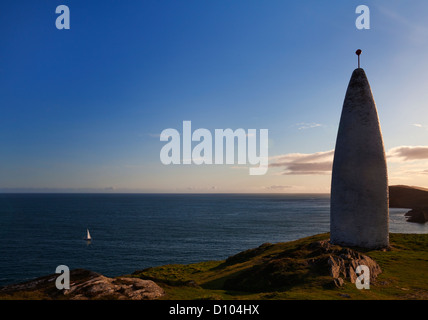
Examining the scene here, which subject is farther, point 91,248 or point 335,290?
point 91,248

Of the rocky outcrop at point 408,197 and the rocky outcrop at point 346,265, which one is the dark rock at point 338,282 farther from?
the rocky outcrop at point 408,197

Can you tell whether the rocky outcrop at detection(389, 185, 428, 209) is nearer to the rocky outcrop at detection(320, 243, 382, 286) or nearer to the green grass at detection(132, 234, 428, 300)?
the green grass at detection(132, 234, 428, 300)

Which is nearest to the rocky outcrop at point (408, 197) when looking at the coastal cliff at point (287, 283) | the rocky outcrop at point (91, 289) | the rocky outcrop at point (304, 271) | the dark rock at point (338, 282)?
the coastal cliff at point (287, 283)
